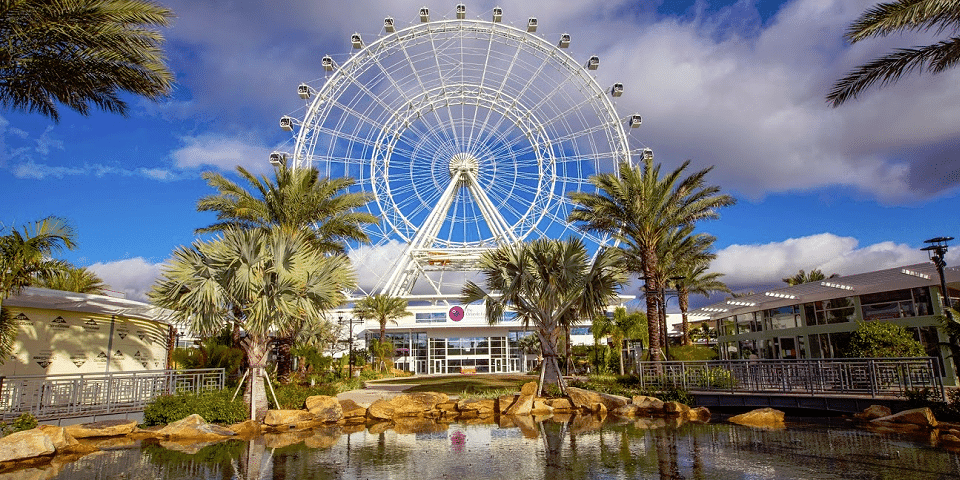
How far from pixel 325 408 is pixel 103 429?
5627 mm

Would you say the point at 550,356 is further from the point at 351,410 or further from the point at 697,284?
the point at 697,284

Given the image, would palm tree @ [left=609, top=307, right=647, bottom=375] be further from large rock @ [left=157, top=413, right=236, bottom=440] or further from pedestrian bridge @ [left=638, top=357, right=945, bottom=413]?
large rock @ [left=157, top=413, right=236, bottom=440]

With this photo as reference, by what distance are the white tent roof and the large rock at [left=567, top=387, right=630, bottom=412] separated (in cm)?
1266

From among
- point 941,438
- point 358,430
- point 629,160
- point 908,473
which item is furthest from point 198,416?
point 629,160

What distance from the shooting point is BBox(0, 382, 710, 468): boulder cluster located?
43.5ft

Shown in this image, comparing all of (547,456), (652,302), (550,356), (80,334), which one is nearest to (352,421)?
(550,356)

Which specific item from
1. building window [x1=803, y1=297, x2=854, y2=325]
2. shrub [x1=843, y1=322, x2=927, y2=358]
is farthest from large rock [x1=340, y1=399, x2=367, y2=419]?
building window [x1=803, y1=297, x2=854, y2=325]

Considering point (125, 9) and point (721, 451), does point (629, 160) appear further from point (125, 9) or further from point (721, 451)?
point (125, 9)

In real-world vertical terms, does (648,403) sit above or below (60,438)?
below

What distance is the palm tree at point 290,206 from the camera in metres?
22.7

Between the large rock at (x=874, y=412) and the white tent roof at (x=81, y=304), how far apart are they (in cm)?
1871

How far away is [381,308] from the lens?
4484 centimetres

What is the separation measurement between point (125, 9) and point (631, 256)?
21.6 m

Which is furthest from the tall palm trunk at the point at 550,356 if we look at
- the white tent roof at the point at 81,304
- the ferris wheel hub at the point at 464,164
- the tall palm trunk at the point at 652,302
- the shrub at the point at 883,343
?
the ferris wheel hub at the point at 464,164
